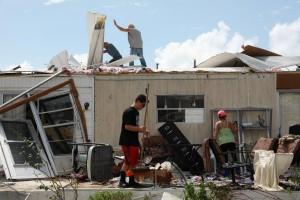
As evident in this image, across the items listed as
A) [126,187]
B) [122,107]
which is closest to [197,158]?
[122,107]

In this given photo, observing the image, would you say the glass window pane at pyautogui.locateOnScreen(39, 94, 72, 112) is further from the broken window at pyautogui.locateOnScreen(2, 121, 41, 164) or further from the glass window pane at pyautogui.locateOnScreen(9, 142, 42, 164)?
the glass window pane at pyautogui.locateOnScreen(9, 142, 42, 164)

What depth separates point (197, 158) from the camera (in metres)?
12.7

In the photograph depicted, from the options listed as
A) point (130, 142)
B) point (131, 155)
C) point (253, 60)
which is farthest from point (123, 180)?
point (253, 60)

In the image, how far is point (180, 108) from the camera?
13.8 metres

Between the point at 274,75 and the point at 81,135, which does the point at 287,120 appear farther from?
the point at 81,135

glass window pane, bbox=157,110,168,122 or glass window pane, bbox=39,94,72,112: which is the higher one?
glass window pane, bbox=39,94,72,112

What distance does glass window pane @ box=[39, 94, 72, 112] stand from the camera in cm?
1303

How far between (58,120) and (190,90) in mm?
3422

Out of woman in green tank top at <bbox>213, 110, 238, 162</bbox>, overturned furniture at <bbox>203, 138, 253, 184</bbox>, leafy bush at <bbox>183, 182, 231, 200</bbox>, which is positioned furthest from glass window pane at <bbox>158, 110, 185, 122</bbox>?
leafy bush at <bbox>183, 182, 231, 200</bbox>

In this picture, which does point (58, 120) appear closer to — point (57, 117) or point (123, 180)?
point (57, 117)

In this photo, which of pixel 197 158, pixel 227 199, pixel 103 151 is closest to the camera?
pixel 227 199

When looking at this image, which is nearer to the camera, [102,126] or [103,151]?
[103,151]

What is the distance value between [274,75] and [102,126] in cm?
459

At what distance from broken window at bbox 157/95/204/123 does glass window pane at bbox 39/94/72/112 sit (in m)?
2.33
